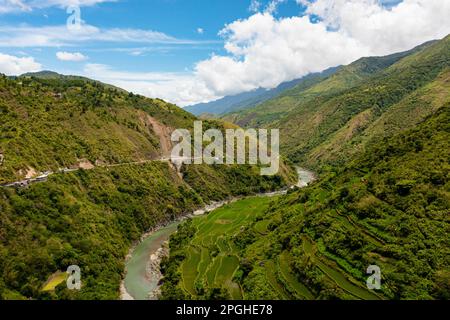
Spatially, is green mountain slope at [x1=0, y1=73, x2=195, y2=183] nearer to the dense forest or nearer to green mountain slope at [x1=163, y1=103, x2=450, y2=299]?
the dense forest

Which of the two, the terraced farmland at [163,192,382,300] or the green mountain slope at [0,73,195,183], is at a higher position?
the green mountain slope at [0,73,195,183]

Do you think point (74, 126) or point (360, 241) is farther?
point (74, 126)

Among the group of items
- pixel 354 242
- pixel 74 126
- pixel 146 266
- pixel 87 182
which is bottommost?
pixel 146 266

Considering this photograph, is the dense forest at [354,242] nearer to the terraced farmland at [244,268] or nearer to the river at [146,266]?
the terraced farmland at [244,268]

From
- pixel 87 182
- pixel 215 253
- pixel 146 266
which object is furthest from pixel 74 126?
pixel 215 253

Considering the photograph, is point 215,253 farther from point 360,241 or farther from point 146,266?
point 360,241

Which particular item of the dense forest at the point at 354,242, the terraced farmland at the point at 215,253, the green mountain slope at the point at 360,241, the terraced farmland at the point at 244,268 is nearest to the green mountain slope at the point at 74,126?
the terraced farmland at the point at 215,253

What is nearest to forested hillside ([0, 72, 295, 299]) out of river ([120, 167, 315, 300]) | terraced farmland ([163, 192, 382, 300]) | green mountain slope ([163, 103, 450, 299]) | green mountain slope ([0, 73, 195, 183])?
green mountain slope ([0, 73, 195, 183])
